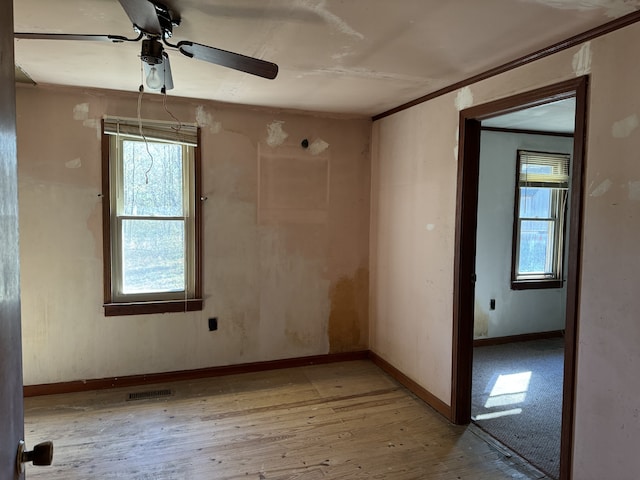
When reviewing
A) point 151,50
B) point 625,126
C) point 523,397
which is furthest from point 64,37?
point 523,397

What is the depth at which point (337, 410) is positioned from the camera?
3117 millimetres

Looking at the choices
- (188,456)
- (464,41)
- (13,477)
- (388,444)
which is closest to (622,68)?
(464,41)

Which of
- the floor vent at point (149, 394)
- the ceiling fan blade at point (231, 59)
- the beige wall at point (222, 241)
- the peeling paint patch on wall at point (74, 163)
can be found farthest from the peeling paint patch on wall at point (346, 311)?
the ceiling fan blade at point (231, 59)

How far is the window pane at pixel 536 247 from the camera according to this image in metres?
4.75

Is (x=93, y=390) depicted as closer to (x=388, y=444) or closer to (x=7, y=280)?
(x=388, y=444)

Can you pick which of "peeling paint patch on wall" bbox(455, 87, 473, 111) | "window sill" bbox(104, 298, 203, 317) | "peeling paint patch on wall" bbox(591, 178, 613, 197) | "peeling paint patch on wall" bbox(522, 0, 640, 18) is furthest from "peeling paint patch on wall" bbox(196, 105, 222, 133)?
"peeling paint patch on wall" bbox(591, 178, 613, 197)

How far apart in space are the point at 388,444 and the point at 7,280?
2.42 metres

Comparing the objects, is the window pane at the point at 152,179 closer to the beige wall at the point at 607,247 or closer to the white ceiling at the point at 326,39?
the white ceiling at the point at 326,39

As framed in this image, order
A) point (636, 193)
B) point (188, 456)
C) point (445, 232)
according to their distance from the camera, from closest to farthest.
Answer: point (636, 193), point (188, 456), point (445, 232)

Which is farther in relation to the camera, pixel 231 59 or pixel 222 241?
pixel 222 241

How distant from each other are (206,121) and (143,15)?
2.00 metres

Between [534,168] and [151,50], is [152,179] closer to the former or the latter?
[151,50]

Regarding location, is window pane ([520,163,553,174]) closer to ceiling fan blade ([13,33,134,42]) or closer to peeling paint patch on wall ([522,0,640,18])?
peeling paint patch on wall ([522,0,640,18])

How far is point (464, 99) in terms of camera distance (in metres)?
2.86
